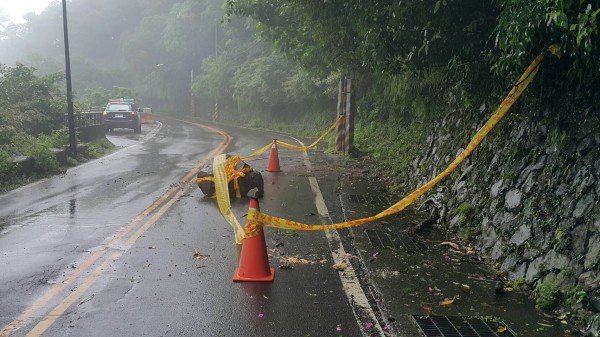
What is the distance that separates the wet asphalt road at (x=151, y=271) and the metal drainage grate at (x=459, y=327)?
1.89ft

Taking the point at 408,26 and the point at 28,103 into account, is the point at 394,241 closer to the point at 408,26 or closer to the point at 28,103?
the point at 408,26

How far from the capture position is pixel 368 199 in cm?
1060

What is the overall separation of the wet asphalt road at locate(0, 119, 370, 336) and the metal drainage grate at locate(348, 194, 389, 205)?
0.94m

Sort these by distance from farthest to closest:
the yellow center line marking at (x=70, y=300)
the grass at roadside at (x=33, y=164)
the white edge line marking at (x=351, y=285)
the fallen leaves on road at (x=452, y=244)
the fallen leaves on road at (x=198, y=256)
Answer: the grass at roadside at (x=33, y=164) → the fallen leaves on road at (x=452, y=244) → the fallen leaves on road at (x=198, y=256) → the white edge line marking at (x=351, y=285) → the yellow center line marking at (x=70, y=300)

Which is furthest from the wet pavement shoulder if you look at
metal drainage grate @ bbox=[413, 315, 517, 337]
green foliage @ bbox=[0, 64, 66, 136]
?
green foliage @ bbox=[0, 64, 66, 136]

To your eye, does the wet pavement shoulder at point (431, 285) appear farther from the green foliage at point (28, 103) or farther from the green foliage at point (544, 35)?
the green foliage at point (28, 103)

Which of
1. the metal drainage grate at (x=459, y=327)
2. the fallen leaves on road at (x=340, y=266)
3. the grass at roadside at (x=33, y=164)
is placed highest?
the metal drainage grate at (x=459, y=327)

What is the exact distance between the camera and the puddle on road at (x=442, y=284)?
4879mm

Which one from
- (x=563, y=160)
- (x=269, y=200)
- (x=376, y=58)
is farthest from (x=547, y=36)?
(x=269, y=200)

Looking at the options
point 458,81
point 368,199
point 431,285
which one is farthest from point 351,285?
point 368,199

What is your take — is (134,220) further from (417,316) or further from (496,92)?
(496,92)

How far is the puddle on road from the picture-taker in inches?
192

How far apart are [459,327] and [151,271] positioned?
3.40 m

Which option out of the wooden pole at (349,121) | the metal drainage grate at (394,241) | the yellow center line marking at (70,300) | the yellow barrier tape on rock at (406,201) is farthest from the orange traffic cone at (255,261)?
the wooden pole at (349,121)
